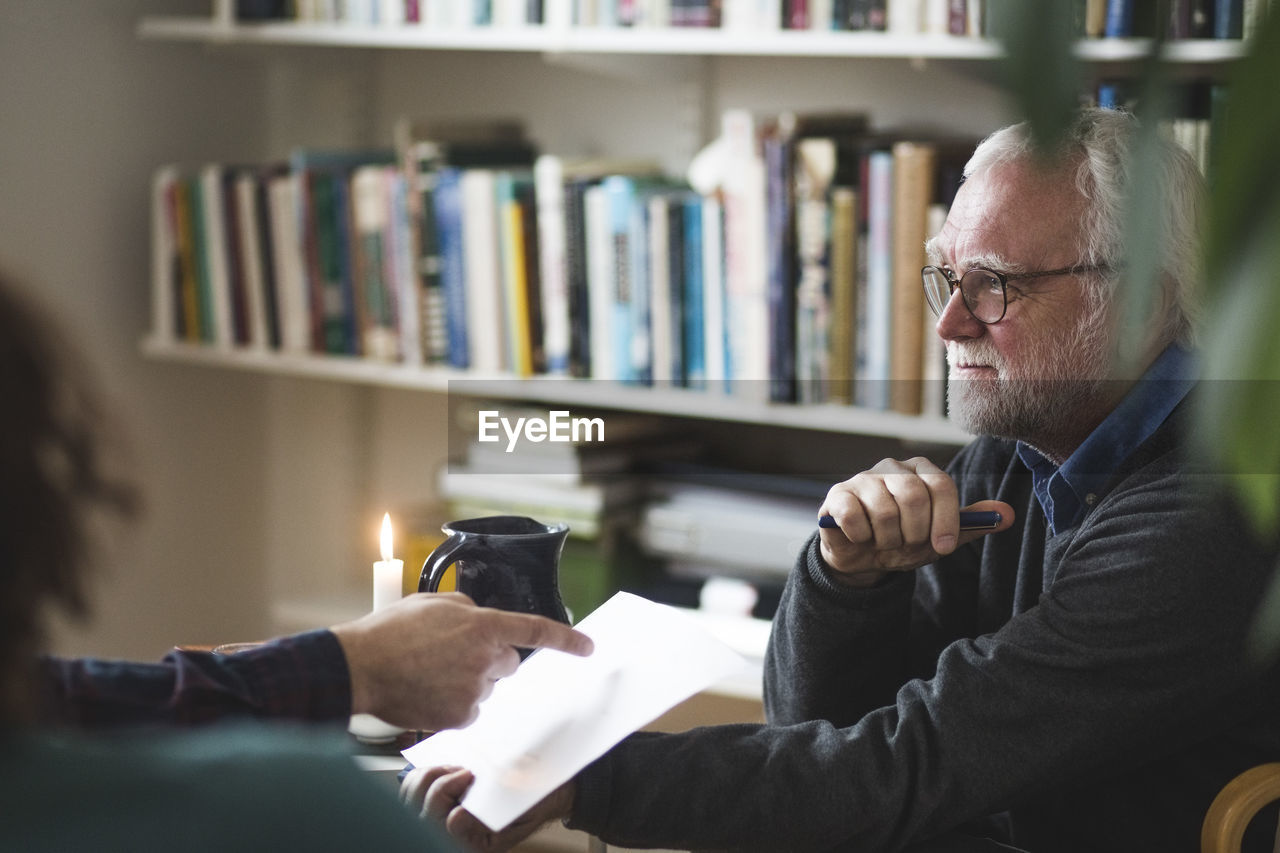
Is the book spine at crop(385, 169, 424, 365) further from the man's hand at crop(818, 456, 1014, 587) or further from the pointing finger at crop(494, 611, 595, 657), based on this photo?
the pointing finger at crop(494, 611, 595, 657)

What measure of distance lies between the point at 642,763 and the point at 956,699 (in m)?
0.23

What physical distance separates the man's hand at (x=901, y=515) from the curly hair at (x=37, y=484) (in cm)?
63

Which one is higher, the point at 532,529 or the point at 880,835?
the point at 532,529

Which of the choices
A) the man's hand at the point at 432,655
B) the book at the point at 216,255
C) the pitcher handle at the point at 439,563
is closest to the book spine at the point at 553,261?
the book at the point at 216,255

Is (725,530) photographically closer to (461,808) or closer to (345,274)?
(345,274)

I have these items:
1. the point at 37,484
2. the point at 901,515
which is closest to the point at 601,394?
the point at 901,515

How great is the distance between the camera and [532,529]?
3.44 ft

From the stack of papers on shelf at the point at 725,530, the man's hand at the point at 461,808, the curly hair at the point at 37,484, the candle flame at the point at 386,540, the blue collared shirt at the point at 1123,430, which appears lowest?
the stack of papers on shelf at the point at 725,530

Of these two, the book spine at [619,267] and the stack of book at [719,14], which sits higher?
the stack of book at [719,14]

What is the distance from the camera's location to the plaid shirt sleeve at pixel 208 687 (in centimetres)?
73

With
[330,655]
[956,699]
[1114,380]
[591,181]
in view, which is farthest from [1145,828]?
[591,181]

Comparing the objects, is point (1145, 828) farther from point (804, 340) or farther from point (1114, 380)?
point (804, 340)

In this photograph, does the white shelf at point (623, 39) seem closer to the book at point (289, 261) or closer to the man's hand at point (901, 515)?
the book at point (289, 261)

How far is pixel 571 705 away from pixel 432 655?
0.46 ft
